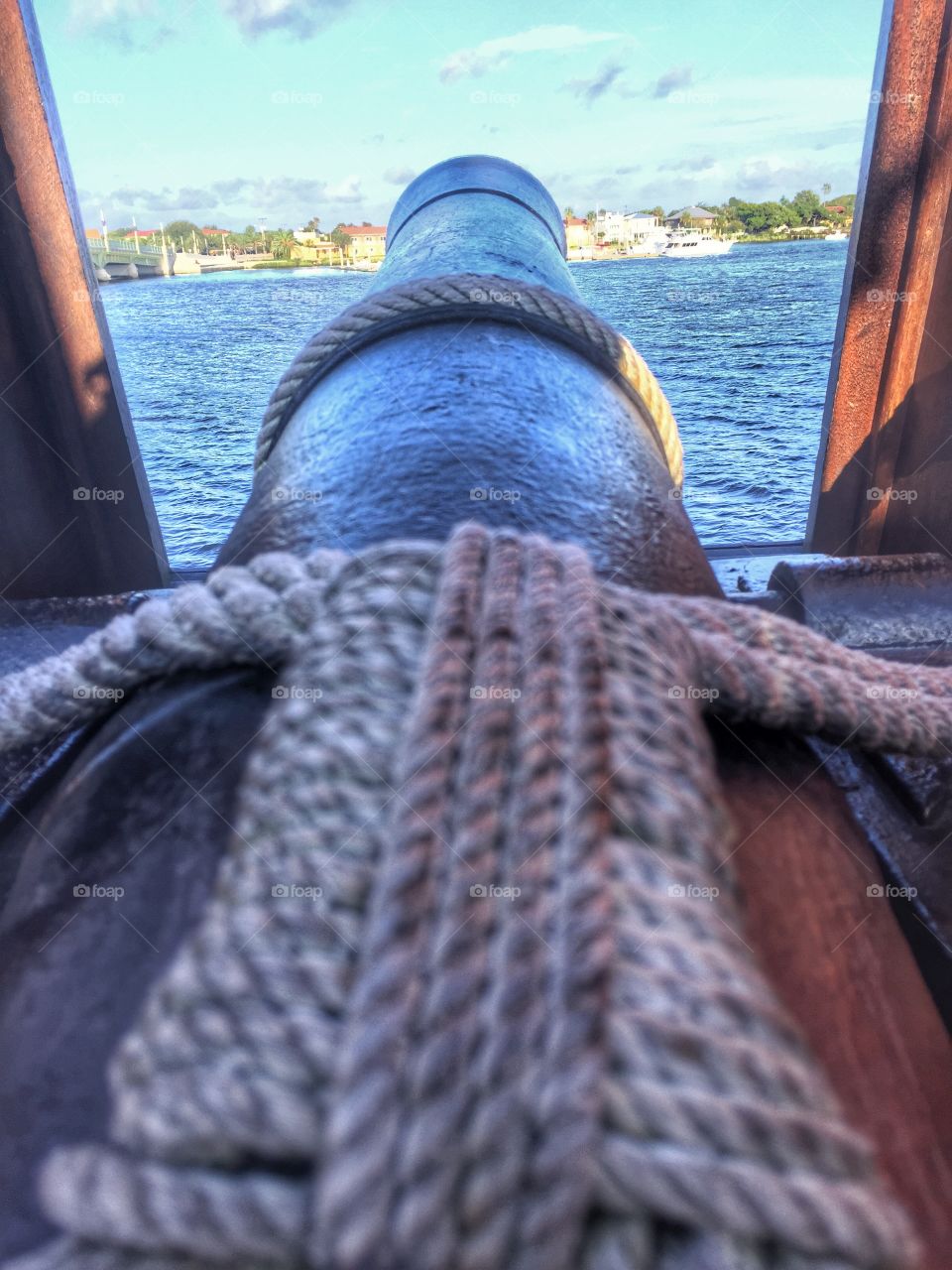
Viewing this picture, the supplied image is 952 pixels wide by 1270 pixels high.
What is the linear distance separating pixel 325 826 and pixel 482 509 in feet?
1.57

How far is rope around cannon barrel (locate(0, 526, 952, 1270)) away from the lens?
1.51 ft

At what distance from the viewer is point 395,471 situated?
109 centimetres

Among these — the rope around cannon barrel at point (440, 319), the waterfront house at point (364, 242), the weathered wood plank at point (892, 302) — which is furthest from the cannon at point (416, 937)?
the waterfront house at point (364, 242)

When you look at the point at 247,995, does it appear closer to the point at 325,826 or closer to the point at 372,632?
the point at 325,826

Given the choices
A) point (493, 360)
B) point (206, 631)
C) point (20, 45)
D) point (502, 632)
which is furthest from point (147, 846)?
point (20, 45)

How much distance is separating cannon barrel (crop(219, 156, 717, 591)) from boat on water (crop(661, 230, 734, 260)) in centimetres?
8090

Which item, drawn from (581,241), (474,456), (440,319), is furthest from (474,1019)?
(581,241)

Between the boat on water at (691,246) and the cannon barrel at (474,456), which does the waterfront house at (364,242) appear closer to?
the boat on water at (691,246)

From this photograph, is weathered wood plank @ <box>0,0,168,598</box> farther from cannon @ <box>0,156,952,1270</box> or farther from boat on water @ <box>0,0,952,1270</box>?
cannon @ <box>0,156,952,1270</box>

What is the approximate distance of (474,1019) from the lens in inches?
19.6

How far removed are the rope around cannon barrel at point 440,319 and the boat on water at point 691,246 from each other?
80735mm

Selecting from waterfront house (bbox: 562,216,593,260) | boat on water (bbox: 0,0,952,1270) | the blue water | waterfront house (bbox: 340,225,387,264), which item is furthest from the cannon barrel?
waterfront house (bbox: 562,216,593,260)

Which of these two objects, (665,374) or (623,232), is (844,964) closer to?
(665,374)

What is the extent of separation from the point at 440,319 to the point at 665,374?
23246 mm
